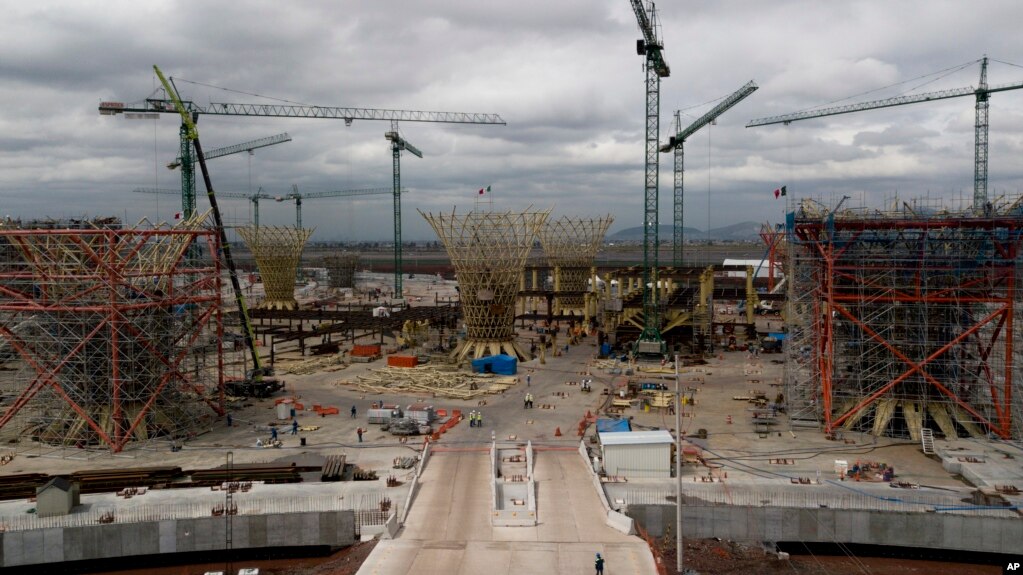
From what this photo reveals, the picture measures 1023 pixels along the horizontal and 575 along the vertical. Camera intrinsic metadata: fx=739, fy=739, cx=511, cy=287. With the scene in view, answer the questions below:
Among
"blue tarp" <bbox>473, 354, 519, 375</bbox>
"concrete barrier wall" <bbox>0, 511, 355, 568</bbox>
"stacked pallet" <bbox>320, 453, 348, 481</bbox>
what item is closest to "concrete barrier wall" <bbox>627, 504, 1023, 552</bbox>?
"concrete barrier wall" <bbox>0, 511, 355, 568</bbox>

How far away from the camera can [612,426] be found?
3769 cm

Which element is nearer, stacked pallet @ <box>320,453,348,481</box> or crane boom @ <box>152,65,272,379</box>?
stacked pallet @ <box>320,453,348,481</box>

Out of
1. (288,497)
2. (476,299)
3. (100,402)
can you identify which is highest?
(476,299)

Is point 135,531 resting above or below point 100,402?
below

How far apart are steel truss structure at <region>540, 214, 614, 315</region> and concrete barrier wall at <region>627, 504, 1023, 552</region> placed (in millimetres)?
62431

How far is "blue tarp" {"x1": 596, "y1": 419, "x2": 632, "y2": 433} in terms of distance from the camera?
122 feet

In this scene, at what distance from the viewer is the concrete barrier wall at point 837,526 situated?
2693 cm

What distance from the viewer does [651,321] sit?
65625mm

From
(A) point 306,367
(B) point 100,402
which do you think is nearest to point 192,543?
(B) point 100,402

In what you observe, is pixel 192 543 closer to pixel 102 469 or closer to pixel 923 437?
pixel 102 469

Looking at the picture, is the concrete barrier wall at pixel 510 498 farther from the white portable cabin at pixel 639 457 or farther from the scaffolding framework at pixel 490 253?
the scaffolding framework at pixel 490 253

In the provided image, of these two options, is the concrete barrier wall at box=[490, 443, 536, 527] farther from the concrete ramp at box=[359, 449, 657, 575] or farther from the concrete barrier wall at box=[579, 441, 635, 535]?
the concrete barrier wall at box=[579, 441, 635, 535]

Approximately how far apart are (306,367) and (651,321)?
1171 inches

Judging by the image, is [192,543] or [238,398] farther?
[238,398]
